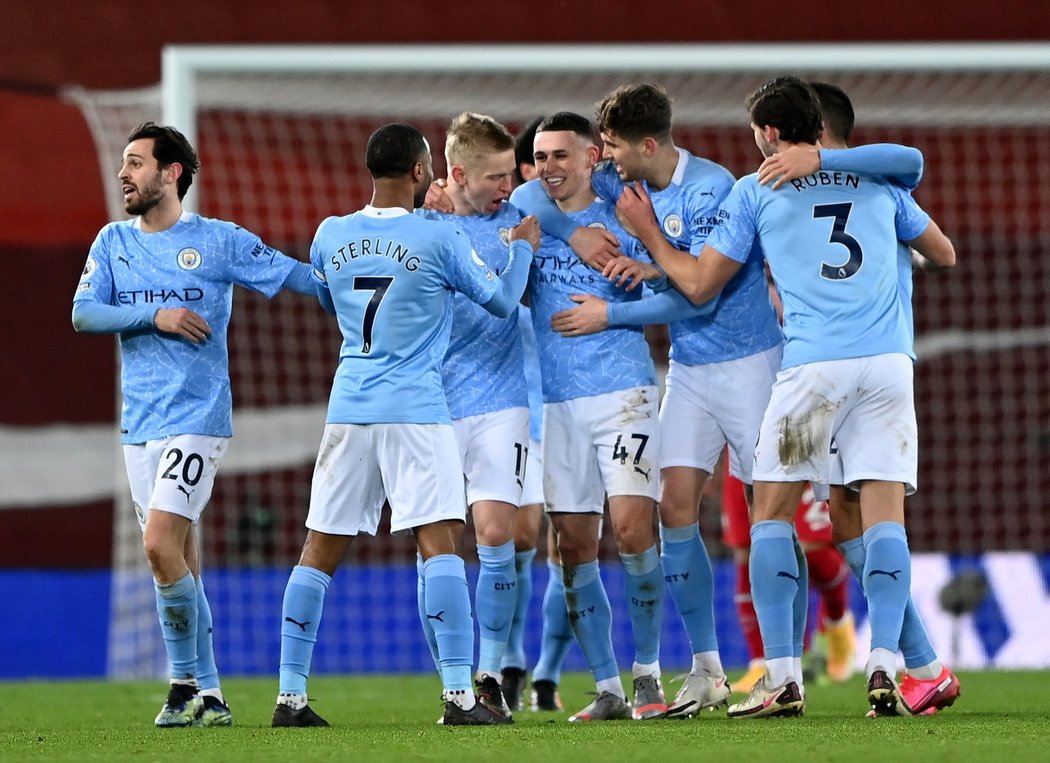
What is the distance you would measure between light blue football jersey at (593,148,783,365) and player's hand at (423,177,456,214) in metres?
0.71

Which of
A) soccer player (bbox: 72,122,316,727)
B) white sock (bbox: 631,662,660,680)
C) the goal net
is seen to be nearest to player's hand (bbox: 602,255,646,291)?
soccer player (bbox: 72,122,316,727)

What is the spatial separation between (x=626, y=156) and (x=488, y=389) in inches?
36.9

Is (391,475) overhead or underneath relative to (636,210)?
underneath

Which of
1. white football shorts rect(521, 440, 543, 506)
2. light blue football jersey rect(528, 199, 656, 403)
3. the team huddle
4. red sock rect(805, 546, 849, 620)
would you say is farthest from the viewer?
red sock rect(805, 546, 849, 620)

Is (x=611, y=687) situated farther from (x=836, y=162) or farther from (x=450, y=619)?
(x=836, y=162)

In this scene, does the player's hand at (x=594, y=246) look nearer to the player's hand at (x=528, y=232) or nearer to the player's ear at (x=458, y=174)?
the player's hand at (x=528, y=232)

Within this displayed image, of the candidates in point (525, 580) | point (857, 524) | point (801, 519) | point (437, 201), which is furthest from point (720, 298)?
point (801, 519)

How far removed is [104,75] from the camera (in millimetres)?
12000

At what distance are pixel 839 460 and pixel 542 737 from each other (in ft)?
4.70

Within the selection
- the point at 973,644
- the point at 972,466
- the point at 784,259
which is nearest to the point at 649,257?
the point at 784,259

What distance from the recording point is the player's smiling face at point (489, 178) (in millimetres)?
5566

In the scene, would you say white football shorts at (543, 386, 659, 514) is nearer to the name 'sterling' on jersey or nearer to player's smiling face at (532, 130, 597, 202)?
player's smiling face at (532, 130, 597, 202)

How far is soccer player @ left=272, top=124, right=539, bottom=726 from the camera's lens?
4.97m

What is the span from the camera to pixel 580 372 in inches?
221
